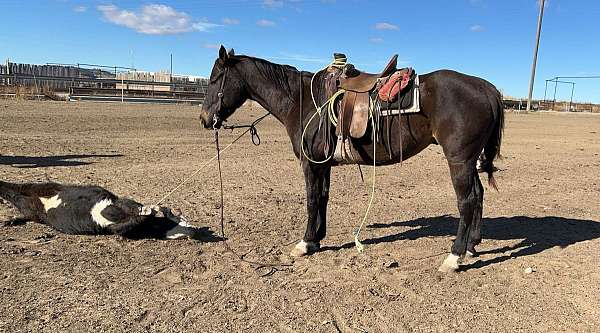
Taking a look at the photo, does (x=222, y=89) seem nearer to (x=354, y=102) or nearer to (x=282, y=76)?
(x=282, y=76)

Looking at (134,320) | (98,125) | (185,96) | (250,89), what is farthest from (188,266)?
(185,96)

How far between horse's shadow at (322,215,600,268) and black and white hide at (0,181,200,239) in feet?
6.80

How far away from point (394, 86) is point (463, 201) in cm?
151

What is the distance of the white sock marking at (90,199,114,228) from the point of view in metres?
6.04

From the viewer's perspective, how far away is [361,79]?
19.0 ft

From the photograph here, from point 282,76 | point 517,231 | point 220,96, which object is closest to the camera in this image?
point 220,96

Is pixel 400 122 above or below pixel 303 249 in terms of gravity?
above

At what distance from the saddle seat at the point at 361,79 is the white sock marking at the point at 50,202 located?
3994mm

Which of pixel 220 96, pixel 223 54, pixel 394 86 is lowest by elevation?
pixel 220 96

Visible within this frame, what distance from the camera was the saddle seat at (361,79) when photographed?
221 inches

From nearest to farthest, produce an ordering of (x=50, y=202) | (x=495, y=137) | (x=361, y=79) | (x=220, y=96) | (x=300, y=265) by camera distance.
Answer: (x=300, y=265)
(x=495, y=137)
(x=361, y=79)
(x=220, y=96)
(x=50, y=202)

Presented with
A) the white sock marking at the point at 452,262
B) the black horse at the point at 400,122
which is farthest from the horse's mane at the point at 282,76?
the white sock marking at the point at 452,262

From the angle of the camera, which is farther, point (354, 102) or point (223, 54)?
point (223, 54)

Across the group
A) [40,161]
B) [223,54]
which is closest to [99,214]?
[223,54]
